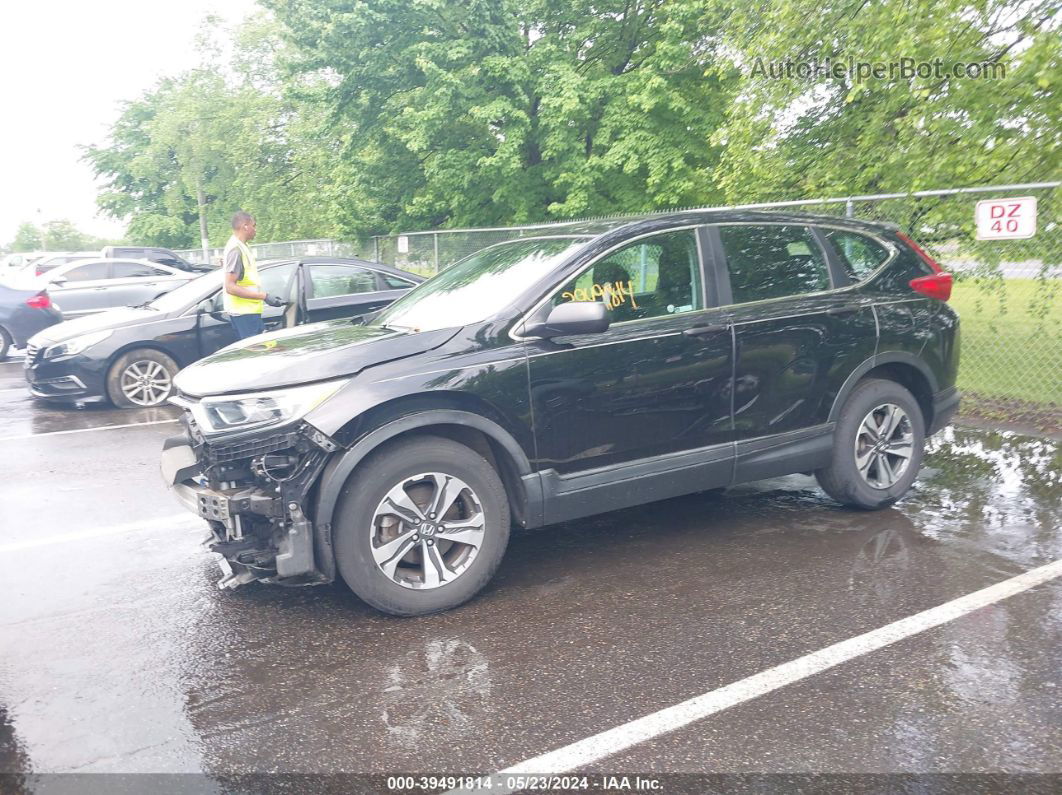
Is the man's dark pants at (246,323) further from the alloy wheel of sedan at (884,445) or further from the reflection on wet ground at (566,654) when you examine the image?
the alloy wheel of sedan at (884,445)

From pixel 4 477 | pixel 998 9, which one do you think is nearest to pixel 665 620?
pixel 4 477

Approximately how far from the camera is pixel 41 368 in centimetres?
985

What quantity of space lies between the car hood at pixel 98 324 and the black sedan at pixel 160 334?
1 cm

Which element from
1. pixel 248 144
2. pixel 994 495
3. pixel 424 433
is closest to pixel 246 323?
pixel 424 433

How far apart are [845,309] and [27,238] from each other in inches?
5111

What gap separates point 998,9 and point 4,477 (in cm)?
1081

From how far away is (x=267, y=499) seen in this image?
3.97 meters

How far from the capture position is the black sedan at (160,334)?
983cm

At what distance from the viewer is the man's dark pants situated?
8812 mm

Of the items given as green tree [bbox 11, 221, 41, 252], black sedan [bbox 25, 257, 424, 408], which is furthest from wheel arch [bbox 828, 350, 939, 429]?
green tree [bbox 11, 221, 41, 252]

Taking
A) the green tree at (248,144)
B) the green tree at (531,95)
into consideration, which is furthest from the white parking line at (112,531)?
the green tree at (248,144)

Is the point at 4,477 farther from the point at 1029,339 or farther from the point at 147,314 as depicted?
the point at 1029,339

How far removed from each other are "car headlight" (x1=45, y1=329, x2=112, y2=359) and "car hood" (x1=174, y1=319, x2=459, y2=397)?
5818 mm

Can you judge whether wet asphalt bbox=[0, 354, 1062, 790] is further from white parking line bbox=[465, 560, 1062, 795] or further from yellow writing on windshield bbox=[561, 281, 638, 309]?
yellow writing on windshield bbox=[561, 281, 638, 309]
